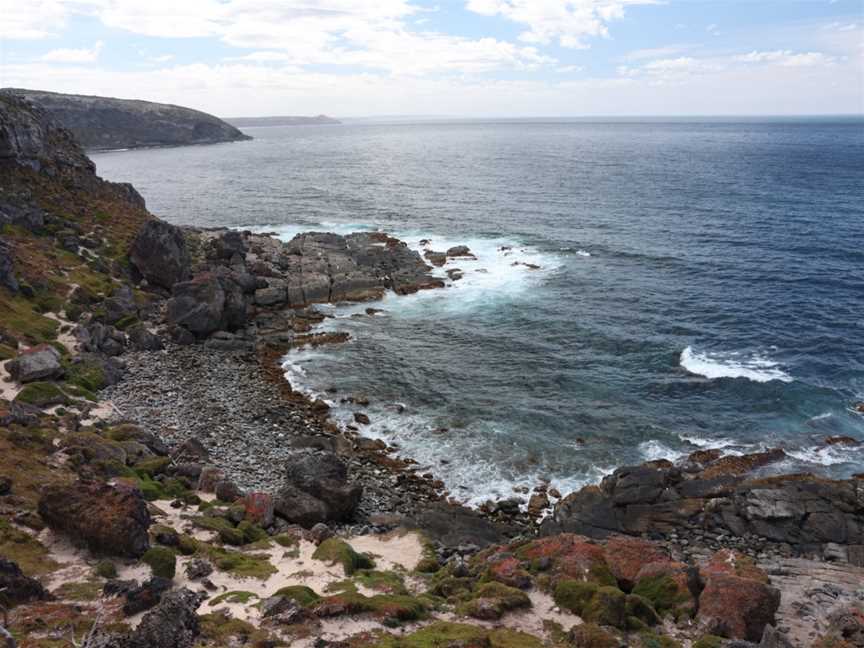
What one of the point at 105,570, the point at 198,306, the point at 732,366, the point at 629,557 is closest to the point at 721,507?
the point at 629,557

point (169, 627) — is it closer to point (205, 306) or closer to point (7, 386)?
point (7, 386)

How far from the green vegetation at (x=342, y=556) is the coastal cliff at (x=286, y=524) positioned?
12 centimetres

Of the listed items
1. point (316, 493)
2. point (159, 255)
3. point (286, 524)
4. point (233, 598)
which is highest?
point (159, 255)

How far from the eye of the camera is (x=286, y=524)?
102 feet

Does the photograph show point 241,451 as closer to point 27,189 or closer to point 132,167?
point 27,189

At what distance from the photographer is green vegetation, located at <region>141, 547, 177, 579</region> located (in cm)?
2245

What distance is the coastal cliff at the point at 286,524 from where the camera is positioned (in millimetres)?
20375

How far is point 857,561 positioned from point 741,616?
1251 cm

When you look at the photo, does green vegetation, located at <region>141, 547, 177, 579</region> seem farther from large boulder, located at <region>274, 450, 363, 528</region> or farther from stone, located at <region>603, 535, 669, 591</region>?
stone, located at <region>603, 535, 669, 591</region>

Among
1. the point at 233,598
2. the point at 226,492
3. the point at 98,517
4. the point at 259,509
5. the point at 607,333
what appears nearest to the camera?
the point at 233,598

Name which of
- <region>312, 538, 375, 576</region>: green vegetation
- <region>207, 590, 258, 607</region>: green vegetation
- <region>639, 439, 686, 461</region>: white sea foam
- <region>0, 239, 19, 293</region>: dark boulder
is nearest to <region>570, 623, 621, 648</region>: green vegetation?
<region>312, 538, 375, 576</region>: green vegetation

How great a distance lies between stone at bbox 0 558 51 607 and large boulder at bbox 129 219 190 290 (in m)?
49.0

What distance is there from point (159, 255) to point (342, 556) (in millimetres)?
49016

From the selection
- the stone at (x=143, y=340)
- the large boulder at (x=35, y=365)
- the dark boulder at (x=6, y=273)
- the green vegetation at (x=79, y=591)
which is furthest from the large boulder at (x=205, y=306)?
the green vegetation at (x=79, y=591)
